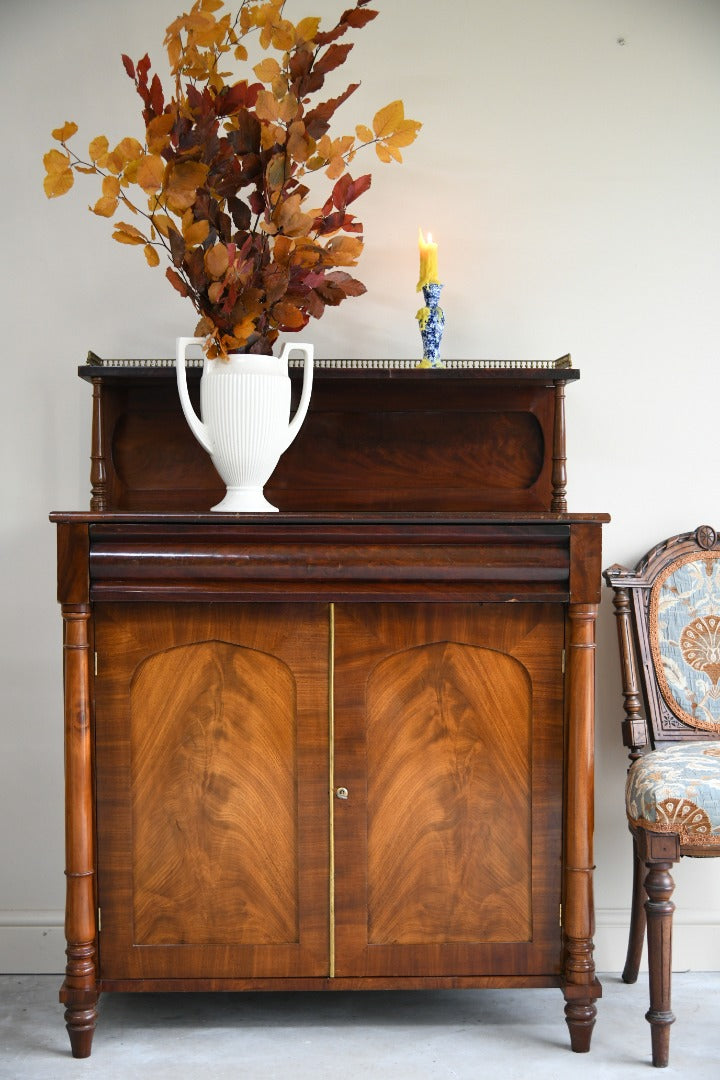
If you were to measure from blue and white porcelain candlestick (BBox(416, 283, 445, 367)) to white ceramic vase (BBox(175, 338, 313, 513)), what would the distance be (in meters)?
0.39

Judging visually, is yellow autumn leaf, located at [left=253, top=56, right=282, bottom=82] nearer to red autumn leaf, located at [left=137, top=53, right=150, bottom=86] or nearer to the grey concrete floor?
red autumn leaf, located at [left=137, top=53, right=150, bottom=86]

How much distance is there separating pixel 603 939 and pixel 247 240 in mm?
1767

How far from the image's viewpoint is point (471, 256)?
2297 millimetres

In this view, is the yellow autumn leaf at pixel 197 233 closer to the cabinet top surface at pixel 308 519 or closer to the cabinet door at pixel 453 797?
the cabinet top surface at pixel 308 519

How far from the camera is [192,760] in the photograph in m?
1.77

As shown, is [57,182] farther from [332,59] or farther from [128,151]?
[332,59]

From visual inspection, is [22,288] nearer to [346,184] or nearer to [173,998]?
[346,184]

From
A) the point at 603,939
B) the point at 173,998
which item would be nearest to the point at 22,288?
the point at 173,998

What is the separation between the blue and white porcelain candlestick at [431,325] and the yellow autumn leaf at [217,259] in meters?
0.53

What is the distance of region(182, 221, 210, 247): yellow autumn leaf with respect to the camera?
5.84 feet

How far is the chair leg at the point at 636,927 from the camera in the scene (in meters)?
2.09

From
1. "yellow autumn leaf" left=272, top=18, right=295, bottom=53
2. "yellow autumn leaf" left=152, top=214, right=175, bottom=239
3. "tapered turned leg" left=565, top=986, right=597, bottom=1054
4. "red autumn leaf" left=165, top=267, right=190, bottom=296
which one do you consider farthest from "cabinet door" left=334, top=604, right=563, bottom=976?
"yellow autumn leaf" left=272, top=18, right=295, bottom=53

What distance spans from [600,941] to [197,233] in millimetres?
1815

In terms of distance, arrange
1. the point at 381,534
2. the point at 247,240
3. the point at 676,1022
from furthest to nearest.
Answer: the point at 676,1022 → the point at 247,240 → the point at 381,534
